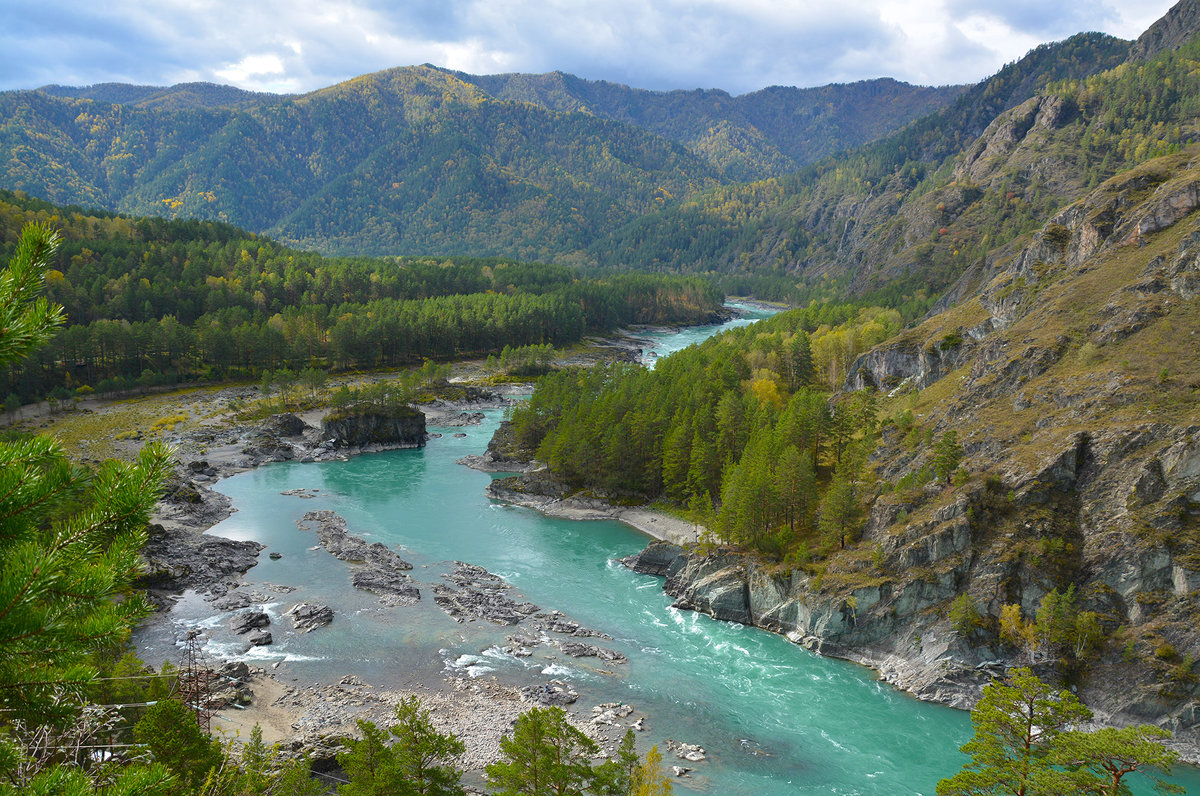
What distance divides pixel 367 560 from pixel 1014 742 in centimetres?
5926

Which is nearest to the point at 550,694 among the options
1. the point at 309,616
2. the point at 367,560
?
the point at 309,616

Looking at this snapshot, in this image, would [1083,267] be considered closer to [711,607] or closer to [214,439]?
[711,607]

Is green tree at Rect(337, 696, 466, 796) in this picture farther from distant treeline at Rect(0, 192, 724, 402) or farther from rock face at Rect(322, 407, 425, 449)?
distant treeline at Rect(0, 192, 724, 402)

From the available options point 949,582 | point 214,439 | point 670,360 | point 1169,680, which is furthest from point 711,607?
point 214,439

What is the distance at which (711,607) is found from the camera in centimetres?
6391

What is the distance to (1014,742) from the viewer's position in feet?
99.4

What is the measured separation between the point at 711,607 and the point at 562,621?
13.7 m

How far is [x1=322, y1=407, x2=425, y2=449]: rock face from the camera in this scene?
380 ft

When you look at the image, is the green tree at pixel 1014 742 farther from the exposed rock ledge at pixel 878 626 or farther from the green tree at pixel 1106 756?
the exposed rock ledge at pixel 878 626

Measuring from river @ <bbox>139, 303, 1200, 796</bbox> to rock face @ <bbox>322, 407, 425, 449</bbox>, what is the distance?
1087 inches

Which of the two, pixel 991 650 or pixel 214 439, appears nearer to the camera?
pixel 991 650

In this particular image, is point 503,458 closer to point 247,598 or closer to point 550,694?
point 247,598

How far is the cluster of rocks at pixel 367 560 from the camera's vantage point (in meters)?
65.7

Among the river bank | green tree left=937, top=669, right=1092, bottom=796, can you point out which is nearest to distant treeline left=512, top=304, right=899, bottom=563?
the river bank
